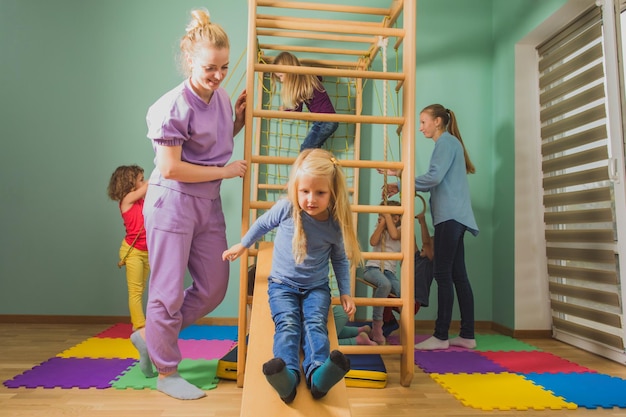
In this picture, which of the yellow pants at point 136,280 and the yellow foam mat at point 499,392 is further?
the yellow pants at point 136,280

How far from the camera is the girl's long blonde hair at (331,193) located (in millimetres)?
1848

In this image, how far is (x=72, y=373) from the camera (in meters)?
2.24

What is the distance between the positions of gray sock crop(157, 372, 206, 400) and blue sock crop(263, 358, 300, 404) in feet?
2.00

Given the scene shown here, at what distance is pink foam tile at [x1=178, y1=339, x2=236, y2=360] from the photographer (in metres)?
2.64

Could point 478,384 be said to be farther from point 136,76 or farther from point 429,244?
point 136,76

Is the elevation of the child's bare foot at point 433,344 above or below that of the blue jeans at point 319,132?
below

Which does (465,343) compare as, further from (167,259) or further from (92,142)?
(92,142)

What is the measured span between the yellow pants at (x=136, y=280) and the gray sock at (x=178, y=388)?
3.25 ft

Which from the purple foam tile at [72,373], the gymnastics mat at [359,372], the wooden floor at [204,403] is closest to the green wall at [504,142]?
the wooden floor at [204,403]

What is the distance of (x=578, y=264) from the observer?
3014mm

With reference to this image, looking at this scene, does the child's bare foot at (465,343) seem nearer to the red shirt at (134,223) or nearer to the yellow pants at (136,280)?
the yellow pants at (136,280)

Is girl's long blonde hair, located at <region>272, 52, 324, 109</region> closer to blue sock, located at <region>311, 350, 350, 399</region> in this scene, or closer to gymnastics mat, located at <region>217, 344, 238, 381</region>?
gymnastics mat, located at <region>217, 344, 238, 381</region>

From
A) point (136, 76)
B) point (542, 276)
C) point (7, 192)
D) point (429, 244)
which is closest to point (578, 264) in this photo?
point (542, 276)

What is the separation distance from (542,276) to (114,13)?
3382 millimetres
